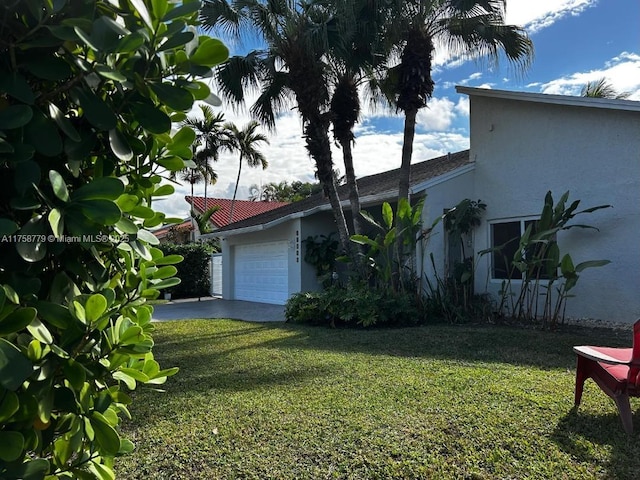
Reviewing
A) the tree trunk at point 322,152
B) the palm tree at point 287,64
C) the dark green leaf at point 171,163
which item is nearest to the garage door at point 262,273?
the tree trunk at point 322,152

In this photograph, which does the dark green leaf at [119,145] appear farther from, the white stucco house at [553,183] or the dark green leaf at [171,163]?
→ the white stucco house at [553,183]

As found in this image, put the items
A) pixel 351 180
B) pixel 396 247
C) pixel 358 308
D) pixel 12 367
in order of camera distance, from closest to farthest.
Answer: pixel 12 367
pixel 358 308
pixel 396 247
pixel 351 180

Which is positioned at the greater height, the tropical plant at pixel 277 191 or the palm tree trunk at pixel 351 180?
the tropical plant at pixel 277 191

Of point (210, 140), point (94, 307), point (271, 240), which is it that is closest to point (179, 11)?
point (94, 307)

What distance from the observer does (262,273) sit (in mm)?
17797

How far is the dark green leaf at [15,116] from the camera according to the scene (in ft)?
4.13

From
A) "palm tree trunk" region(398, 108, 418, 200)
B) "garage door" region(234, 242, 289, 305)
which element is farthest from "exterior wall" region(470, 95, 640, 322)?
"garage door" region(234, 242, 289, 305)

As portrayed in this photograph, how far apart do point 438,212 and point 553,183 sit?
2950 mm

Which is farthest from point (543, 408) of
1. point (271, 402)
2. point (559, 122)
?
point (559, 122)

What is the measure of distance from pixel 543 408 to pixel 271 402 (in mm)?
2880

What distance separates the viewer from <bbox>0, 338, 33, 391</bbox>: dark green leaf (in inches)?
44.3

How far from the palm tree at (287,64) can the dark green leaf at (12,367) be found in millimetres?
10515

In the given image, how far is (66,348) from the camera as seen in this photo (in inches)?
57.7

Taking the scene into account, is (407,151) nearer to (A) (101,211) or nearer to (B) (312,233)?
(B) (312,233)
